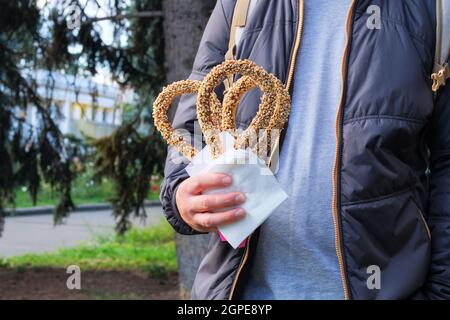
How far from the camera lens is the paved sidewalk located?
10.7m

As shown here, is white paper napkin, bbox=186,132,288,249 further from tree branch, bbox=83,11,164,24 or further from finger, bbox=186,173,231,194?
tree branch, bbox=83,11,164,24

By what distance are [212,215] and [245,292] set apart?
244 millimetres

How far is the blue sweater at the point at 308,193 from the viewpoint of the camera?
5.03 feet

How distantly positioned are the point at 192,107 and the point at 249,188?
37cm

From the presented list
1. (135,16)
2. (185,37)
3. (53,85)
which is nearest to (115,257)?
(53,85)

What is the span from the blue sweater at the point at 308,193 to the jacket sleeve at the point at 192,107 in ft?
0.76

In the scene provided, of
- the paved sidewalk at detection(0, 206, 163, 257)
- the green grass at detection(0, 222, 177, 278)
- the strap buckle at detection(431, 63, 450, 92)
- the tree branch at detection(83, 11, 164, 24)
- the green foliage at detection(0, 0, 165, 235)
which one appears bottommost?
the paved sidewalk at detection(0, 206, 163, 257)

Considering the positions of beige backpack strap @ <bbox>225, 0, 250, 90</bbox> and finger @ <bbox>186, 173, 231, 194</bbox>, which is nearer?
finger @ <bbox>186, 173, 231, 194</bbox>

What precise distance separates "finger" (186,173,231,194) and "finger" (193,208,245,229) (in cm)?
6

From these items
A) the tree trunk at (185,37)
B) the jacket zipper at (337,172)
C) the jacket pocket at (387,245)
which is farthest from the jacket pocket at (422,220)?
the tree trunk at (185,37)

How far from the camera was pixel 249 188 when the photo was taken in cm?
146

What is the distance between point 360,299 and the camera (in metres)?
1.50

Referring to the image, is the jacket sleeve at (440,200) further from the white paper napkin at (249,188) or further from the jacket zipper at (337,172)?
the white paper napkin at (249,188)

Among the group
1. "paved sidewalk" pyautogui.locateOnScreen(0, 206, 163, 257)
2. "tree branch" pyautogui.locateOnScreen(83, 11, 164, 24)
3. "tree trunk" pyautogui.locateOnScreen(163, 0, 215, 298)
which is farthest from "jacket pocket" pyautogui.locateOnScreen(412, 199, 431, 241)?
"paved sidewalk" pyautogui.locateOnScreen(0, 206, 163, 257)
